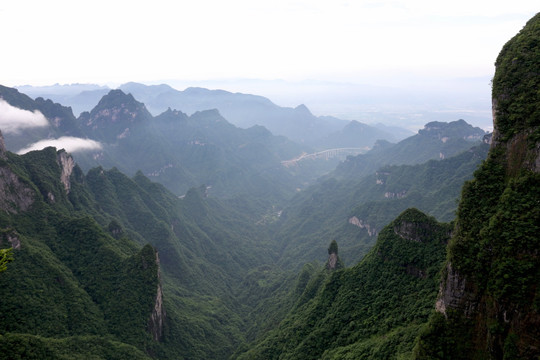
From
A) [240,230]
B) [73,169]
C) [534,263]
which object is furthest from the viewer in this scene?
[240,230]

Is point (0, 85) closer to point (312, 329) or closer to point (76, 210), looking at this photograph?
point (76, 210)

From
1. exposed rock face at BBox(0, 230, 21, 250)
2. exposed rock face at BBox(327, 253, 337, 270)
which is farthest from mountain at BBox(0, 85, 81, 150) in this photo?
exposed rock face at BBox(327, 253, 337, 270)

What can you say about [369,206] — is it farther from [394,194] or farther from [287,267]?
[287,267]

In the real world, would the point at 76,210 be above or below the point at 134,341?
above

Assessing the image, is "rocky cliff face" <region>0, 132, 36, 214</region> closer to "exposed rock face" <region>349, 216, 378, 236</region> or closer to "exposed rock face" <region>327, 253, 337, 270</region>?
"exposed rock face" <region>327, 253, 337, 270</region>

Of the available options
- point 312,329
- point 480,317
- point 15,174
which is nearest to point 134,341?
point 312,329

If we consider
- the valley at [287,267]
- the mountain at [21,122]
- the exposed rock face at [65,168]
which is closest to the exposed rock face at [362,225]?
the valley at [287,267]

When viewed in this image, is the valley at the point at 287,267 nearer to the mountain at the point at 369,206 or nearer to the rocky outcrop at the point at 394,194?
the rocky outcrop at the point at 394,194
